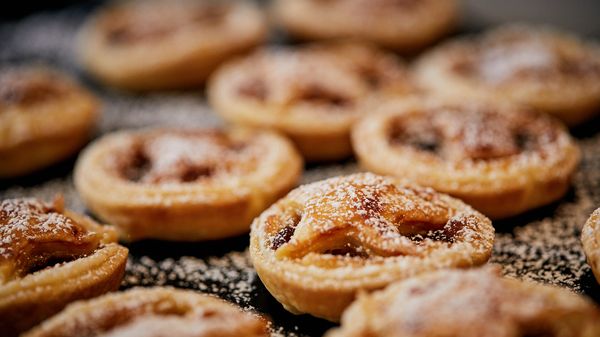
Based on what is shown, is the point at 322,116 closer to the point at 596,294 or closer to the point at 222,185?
the point at 222,185

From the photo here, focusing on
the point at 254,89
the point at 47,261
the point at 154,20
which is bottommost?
the point at 47,261

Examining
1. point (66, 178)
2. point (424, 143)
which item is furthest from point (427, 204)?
point (66, 178)

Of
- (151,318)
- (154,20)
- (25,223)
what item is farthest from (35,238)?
(154,20)

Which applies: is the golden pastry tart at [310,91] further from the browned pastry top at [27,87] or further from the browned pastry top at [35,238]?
the browned pastry top at [35,238]

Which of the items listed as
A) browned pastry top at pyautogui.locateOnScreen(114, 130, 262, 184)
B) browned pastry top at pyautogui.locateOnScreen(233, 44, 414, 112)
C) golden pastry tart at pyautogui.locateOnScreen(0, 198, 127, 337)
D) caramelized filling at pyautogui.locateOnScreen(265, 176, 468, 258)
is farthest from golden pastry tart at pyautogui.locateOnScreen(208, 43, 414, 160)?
golden pastry tart at pyautogui.locateOnScreen(0, 198, 127, 337)

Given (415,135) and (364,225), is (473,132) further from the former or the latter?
(364,225)

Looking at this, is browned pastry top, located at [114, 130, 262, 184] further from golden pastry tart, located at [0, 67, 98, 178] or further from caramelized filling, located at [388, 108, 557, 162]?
caramelized filling, located at [388, 108, 557, 162]
